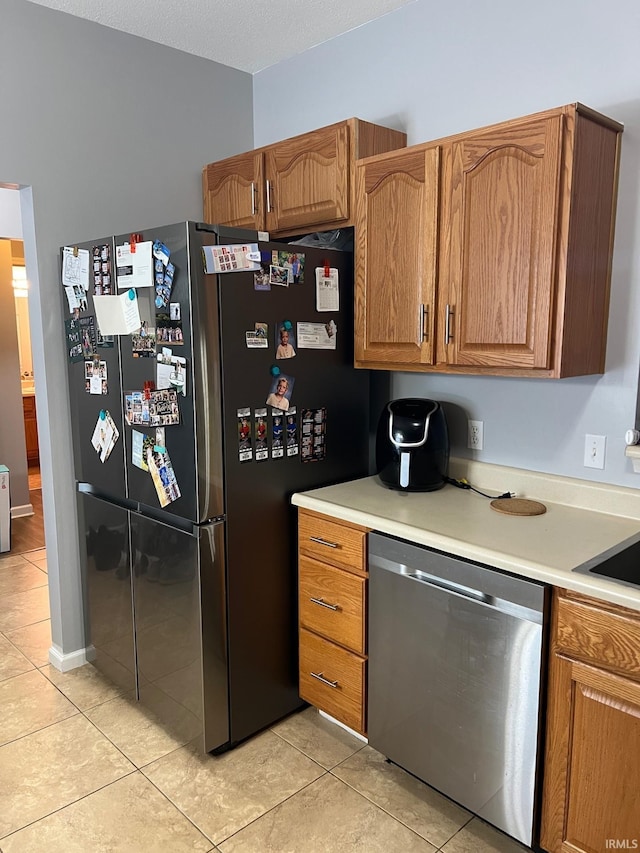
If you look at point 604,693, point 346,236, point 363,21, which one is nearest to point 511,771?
point 604,693

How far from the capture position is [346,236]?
266 cm

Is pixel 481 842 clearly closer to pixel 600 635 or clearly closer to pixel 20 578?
pixel 600 635

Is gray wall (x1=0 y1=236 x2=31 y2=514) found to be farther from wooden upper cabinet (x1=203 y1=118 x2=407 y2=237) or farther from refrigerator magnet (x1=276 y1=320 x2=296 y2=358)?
refrigerator magnet (x1=276 y1=320 x2=296 y2=358)

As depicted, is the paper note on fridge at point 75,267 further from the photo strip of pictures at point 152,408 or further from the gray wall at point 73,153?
the photo strip of pictures at point 152,408

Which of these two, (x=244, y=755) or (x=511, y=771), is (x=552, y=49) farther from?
(x=244, y=755)

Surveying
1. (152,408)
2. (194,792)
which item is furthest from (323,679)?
(152,408)

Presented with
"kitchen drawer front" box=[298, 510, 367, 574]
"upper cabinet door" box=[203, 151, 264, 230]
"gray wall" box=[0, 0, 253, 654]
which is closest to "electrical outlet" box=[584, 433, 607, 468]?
"kitchen drawer front" box=[298, 510, 367, 574]

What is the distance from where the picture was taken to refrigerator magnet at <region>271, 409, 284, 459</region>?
7.59ft

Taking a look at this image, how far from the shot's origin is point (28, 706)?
2.63m

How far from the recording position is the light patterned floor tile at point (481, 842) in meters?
1.90

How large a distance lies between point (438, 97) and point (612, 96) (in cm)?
69

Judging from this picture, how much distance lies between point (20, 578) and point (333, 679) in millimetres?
2452

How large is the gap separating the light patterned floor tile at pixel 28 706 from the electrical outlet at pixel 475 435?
6.19ft

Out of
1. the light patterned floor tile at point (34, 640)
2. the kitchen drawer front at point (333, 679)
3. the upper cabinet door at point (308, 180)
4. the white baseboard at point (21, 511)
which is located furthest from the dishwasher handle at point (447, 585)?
the white baseboard at point (21, 511)
